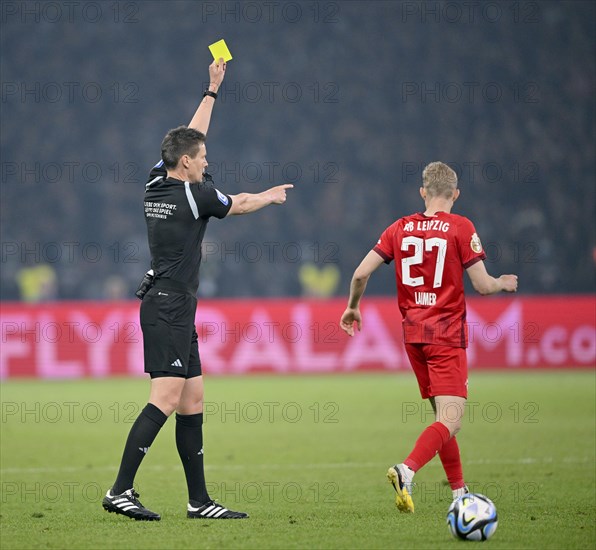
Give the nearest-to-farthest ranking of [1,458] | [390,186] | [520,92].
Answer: [1,458] → [390,186] → [520,92]

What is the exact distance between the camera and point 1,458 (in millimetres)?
10305

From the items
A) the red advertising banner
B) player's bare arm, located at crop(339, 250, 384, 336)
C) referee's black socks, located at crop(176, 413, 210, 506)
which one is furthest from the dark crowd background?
referee's black socks, located at crop(176, 413, 210, 506)

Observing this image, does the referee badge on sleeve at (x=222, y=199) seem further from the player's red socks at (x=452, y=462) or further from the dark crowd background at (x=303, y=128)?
the dark crowd background at (x=303, y=128)

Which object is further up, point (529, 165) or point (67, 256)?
point (529, 165)

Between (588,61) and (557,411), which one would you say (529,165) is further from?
(557,411)

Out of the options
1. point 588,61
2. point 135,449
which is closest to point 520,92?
point 588,61

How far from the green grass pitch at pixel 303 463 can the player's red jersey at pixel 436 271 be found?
1115mm

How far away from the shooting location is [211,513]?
6617mm

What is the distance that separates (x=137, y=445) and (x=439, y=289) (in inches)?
77.7

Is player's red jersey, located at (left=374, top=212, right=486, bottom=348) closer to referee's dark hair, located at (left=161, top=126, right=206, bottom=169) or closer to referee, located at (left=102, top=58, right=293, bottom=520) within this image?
referee, located at (left=102, top=58, right=293, bottom=520)

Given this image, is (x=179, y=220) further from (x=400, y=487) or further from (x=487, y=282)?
(x=400, y=487)

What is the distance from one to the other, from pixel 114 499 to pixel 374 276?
2723cm

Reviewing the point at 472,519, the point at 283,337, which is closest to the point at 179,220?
the point at 472,519

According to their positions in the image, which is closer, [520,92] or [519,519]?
[519,519]
